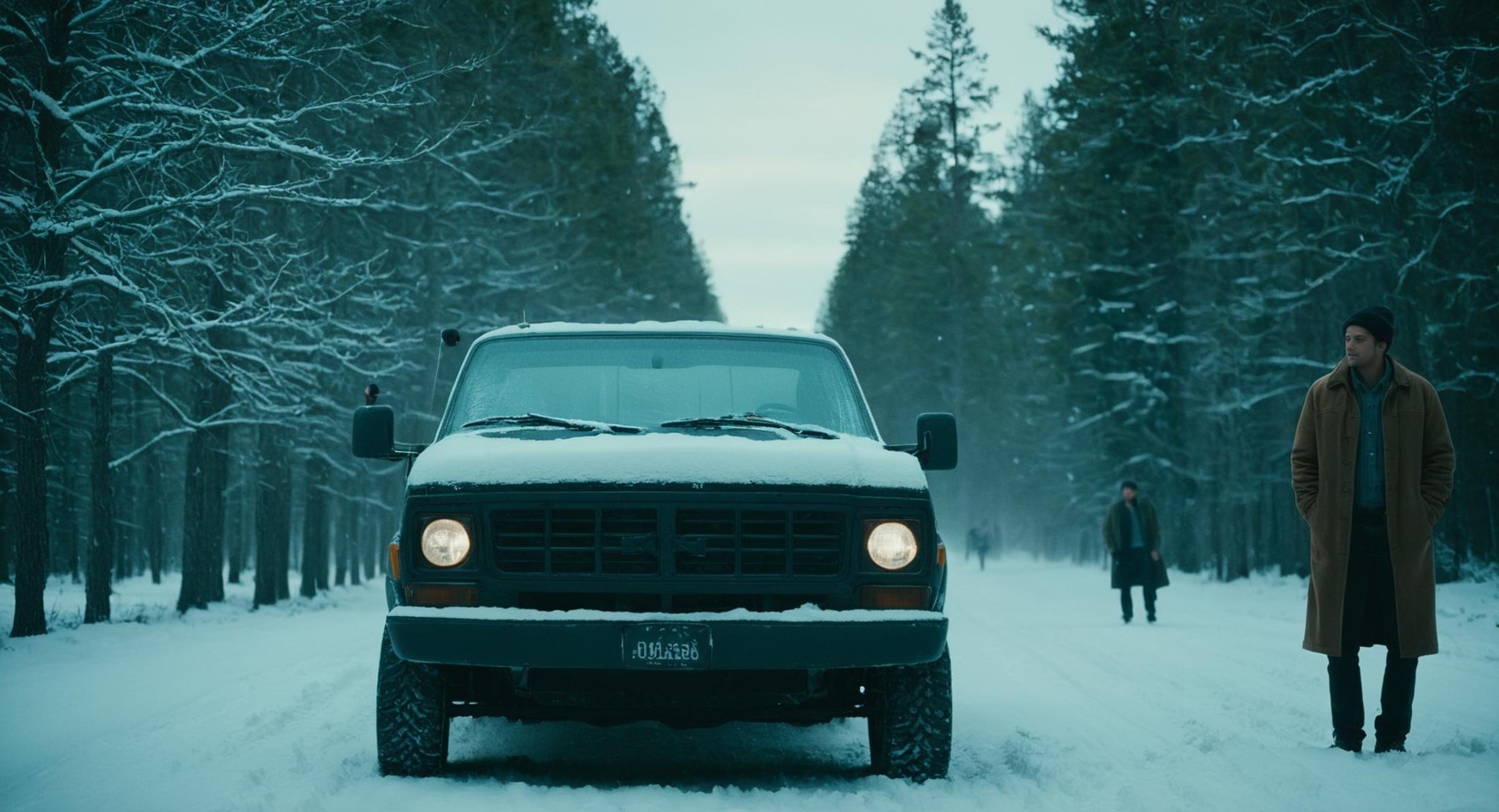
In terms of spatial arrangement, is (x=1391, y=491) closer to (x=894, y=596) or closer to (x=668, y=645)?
(x=894, y=596)

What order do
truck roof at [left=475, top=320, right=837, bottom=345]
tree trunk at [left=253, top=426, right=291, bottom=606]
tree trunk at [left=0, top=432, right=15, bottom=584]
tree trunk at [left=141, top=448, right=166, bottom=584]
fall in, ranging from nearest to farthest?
truck roof at [left=475, top=320, right=837, bottom=345] < tree trunk at [left=253, top=426, right=291, bottom=606] < tree trunk at [left=0, top=432, right=15, bottom=584] < tree trunk at [left=141, top=448, right=166, bottom=584]

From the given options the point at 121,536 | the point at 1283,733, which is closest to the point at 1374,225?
the point at 1283,733

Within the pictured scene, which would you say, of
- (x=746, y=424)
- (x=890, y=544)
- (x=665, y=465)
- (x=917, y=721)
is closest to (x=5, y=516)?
(x=746, y=424)

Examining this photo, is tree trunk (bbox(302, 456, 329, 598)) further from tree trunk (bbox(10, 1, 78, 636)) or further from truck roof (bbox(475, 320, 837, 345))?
truck roof (bbox(475, 320, 837, 345))

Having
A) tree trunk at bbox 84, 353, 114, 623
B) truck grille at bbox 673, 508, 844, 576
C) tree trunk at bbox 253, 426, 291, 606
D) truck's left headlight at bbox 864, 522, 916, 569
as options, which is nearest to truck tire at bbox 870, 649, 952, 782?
truck's left headlight at bbox 864, 522, 916, 569

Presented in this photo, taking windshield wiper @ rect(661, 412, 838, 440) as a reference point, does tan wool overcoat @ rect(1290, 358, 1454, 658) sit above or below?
below

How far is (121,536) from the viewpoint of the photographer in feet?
134

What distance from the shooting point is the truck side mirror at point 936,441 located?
6.90 meters

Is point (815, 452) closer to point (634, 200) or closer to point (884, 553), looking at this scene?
point (884, 553)

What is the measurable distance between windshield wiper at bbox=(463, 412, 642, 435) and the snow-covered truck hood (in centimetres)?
30

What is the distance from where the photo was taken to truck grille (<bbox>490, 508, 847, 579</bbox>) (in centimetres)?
574

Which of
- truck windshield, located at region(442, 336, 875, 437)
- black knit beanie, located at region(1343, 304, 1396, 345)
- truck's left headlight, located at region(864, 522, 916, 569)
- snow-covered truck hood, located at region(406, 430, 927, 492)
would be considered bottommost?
truck's left headlight, located at region(864, 522, 916, 569)

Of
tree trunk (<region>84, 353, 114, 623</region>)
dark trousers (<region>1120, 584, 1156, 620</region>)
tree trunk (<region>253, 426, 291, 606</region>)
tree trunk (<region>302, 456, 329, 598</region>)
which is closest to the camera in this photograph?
tree trunk (<region>84, 353, 114, 623</region>)

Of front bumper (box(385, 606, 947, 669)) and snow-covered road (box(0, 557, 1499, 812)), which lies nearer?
front bumper (box(385, 606, 947, 669))
